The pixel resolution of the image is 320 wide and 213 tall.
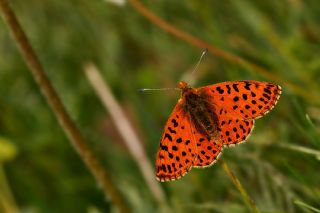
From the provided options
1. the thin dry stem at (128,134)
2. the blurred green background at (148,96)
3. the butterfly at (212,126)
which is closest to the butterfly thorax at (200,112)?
the butterfly at (212,126)

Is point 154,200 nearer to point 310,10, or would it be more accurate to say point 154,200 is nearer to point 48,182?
point 48,182

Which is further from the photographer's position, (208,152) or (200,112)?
(200,112)

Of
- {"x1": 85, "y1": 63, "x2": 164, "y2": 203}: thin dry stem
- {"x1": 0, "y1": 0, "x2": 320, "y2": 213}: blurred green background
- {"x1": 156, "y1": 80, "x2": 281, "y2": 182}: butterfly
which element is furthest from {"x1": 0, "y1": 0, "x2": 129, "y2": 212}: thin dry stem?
{"x1": 85, "y1": 63, "x2": 164, "y2": 203}: thin dry stem

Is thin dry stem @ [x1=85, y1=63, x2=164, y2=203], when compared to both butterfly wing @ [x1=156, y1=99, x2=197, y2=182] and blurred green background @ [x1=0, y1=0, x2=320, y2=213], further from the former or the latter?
butterfly wing @ [x1=156, y1=99, x2=197, y2=182]

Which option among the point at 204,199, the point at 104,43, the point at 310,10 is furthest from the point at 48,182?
the point at 310,10

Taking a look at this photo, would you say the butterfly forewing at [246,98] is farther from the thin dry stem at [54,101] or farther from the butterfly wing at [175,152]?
the thin dry stem at [54,101]

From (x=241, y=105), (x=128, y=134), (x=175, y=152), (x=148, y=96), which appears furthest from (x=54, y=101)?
(x=148, y=96)

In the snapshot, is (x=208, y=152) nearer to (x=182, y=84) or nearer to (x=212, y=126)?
(x=212, y=126)
